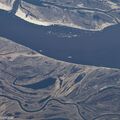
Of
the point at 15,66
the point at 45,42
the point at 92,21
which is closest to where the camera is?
the point at 15,66

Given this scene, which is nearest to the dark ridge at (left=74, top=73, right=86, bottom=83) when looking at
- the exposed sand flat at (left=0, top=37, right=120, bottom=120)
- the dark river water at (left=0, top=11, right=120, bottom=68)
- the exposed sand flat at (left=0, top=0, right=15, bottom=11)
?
the exposed sand flat at (left=0, top=37, right=120, bottom=120)

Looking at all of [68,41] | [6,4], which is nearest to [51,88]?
[68,41]

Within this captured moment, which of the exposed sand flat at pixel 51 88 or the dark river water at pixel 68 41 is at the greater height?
the dark river water at pixel 68 41

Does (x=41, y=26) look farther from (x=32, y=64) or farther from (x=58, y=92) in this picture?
(x=58, y=92)

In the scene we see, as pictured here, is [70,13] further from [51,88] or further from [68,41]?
[51,88]

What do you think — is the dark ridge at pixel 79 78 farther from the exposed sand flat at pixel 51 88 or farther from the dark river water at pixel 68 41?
the dark river water at pixel 68 41

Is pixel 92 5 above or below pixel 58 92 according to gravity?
above

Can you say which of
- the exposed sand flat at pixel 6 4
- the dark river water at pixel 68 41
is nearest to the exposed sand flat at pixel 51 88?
the dark river water at pixel 68 41

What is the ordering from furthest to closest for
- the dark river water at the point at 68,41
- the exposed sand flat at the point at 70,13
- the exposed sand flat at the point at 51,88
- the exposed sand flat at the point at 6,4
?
the exposed sand flat at the point at 6,4
the exposed sand flat at the point at 70,13
the dark river water at the point at 68,41
the exposed sand flat at the point at 51,88

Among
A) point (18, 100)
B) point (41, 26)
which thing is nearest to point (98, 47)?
point (41, 26)
